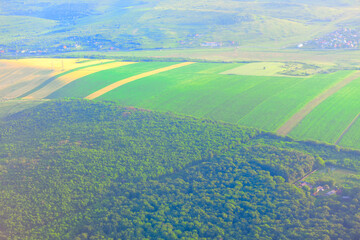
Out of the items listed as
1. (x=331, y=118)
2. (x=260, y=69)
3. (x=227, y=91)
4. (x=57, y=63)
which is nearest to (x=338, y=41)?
(x=260, y=69)

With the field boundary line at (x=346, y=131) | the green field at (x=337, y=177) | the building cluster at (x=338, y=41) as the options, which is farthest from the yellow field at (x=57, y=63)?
the green field at (x=337, y=177)

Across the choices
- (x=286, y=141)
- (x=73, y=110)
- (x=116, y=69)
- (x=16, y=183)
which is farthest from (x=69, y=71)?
(x=286, y=141)

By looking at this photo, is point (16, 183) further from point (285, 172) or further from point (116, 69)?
point (116, 69)

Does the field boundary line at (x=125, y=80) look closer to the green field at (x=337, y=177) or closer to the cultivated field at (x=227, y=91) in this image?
the cultivated field at (x=227, y=91)

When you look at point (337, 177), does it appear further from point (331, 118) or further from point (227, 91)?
point (227, 91)

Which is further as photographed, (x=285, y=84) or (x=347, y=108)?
(x=285, y=84)

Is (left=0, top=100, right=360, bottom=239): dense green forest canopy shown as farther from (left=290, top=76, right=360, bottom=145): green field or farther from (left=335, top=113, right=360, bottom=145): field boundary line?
(left=290, top=76, right=360, bottom=145): green field
